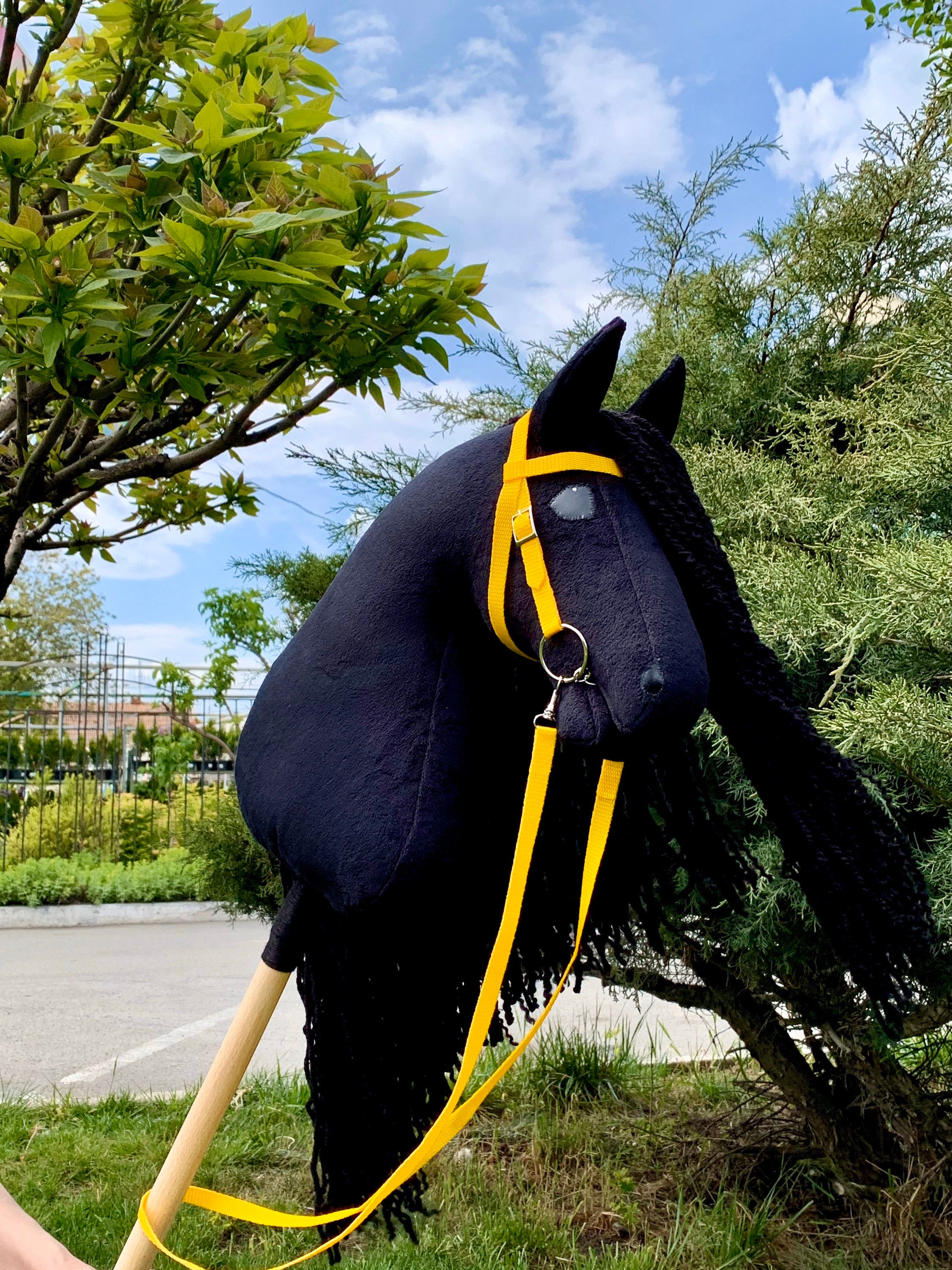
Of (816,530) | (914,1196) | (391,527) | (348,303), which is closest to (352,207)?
(348,303)

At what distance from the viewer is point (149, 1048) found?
14.4 ft

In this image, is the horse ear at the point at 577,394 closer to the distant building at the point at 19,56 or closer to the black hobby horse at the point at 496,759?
the black hobby horse at the point at 496,759

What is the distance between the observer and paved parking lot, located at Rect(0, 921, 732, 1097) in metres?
4.02

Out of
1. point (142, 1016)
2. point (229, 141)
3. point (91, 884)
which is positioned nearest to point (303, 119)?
point (229, 141)

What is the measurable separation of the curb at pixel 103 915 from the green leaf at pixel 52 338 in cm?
669

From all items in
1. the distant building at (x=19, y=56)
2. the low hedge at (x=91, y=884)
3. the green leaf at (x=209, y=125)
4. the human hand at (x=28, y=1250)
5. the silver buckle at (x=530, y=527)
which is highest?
the distant building at (x=19, y=56)

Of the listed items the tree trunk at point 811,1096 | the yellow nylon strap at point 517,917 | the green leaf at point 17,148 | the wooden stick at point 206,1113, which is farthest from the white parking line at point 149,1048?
the green leaf at point 17,148

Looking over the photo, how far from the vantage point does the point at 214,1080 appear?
1336 millimetres

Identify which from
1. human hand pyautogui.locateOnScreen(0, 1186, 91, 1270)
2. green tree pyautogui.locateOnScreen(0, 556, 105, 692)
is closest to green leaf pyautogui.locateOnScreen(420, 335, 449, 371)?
human hand pyautogui.locateOnScreen(0, 1186, 91, 1270)

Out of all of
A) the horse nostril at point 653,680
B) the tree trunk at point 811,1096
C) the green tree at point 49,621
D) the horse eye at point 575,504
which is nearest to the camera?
the horse nostril at point 653,680

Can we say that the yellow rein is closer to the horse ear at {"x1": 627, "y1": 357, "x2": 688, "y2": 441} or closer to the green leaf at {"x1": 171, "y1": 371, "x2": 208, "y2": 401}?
the horse ear at {"x1": 627, "y1": 357, "x2": 688, "y2": 441}

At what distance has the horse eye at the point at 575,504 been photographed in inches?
42.5

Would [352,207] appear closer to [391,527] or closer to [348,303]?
[348,303]

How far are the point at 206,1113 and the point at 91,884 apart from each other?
7387 mm
